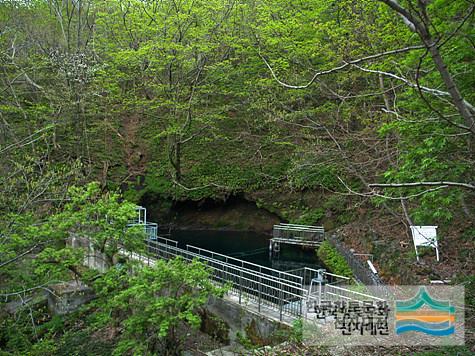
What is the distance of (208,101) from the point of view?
19984 millimetres

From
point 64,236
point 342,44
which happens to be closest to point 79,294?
point 64,236

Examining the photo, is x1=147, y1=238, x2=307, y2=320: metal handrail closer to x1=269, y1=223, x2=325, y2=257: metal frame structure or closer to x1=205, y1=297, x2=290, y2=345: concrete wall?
x1=205, y1=297, x2=290, y2=345: concrete wall

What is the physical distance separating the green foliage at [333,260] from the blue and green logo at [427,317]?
6661 millimetres

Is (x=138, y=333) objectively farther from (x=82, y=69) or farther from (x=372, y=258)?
(x=82, y=69)

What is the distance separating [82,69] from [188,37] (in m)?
5.03

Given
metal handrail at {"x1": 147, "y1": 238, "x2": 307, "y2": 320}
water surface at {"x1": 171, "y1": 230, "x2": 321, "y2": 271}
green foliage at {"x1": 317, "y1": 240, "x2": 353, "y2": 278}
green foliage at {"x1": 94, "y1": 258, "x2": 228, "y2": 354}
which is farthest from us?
water surface at {"x1": 171, "y1": 230, "x2": 321, "y2": 271}

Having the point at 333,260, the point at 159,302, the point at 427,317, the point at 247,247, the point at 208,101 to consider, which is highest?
the point at 208,101

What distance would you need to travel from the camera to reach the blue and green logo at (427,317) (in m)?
5.50

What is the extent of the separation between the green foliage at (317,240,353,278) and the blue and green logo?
666 centimetres

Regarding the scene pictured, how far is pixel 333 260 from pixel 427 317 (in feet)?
29.1

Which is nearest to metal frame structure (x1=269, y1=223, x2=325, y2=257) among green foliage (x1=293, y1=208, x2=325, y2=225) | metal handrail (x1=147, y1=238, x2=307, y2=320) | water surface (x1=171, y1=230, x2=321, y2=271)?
water surface (x1=171, y1=230, x2=321, y2=271)

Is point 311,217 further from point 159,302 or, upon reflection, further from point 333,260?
point 159,302

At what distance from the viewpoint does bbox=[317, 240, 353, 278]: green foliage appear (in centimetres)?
1321

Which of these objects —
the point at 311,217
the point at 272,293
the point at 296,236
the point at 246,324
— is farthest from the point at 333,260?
the point at 246,324
